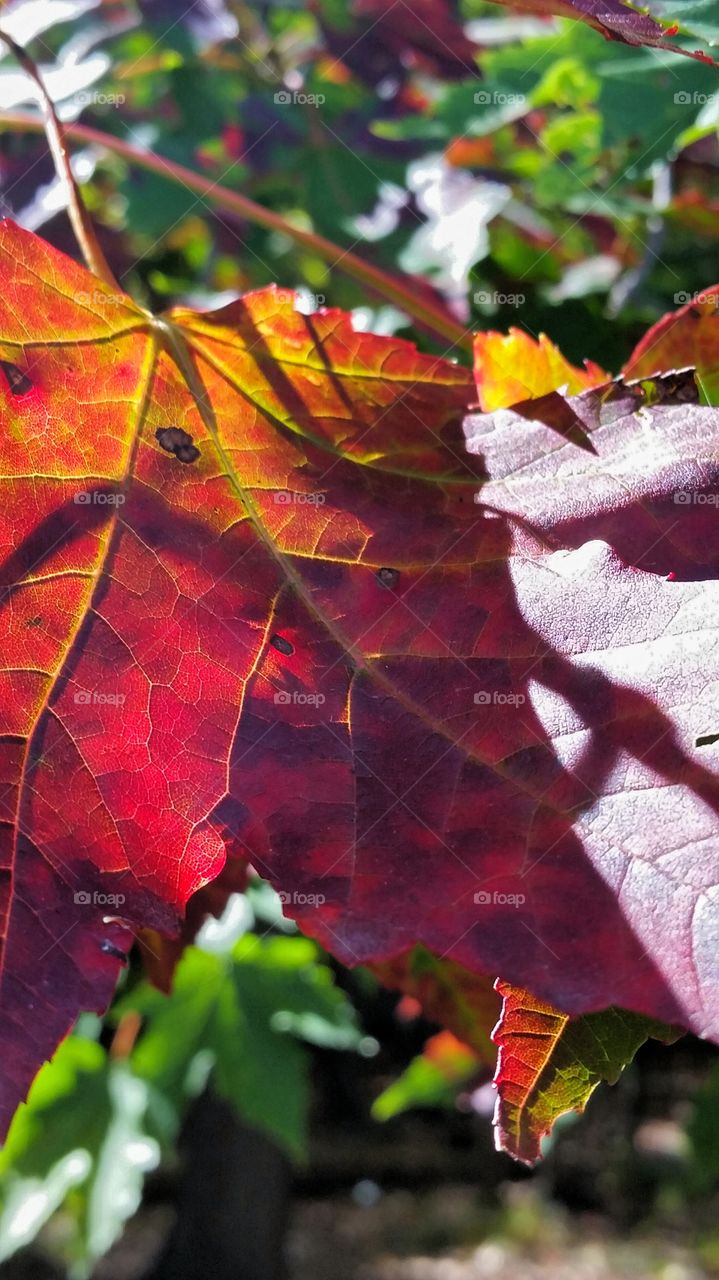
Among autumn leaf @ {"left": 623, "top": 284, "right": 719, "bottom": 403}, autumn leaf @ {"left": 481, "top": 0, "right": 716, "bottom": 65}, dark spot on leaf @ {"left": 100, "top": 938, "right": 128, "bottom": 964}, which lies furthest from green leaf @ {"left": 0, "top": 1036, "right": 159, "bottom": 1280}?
autumn leaf @ {"left": 481, "top": 0, "right": 716, "bottom": 65}

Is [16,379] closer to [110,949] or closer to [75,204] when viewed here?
[75,204]

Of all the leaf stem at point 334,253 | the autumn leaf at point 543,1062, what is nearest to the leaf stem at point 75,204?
the leaf stem at point 334,253

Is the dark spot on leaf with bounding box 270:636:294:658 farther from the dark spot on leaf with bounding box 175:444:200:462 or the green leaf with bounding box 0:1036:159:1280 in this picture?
the green leaf with bounding box 0:1036:159:1280

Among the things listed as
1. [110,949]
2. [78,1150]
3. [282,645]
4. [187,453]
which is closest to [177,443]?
[187,453]

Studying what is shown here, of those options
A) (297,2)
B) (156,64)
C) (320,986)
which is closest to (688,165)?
(297,2)

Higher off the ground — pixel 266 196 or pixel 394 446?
pixel 394 446

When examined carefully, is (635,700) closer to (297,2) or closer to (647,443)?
(647,443)
